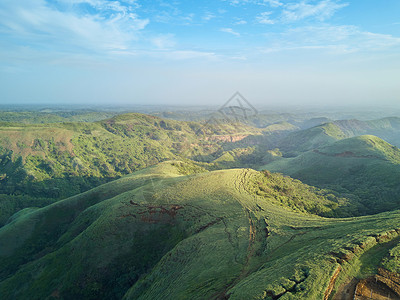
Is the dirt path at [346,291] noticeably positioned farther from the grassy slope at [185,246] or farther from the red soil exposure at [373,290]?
the grassy slope at [185,246]

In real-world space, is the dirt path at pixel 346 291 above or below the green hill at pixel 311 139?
above

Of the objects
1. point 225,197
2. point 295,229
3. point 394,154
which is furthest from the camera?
point 394,154

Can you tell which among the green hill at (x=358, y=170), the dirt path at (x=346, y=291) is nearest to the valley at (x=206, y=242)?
the dirt path at (x=346, y=291)

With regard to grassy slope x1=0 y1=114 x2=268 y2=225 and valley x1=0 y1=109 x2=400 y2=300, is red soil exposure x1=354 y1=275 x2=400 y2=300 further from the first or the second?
grassy slope x1=0 y1=114 x2=268 y2=225

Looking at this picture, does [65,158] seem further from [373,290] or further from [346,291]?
[373,290]

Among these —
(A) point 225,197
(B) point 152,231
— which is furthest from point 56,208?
(A) point 225,197

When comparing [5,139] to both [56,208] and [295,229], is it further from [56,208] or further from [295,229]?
[295,229]

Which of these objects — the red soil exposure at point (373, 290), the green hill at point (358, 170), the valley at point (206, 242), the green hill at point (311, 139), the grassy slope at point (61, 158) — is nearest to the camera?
the red soil exposure at point (373, 290)

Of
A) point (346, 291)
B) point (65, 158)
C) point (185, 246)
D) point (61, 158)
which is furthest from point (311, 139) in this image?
point (61, 158)
